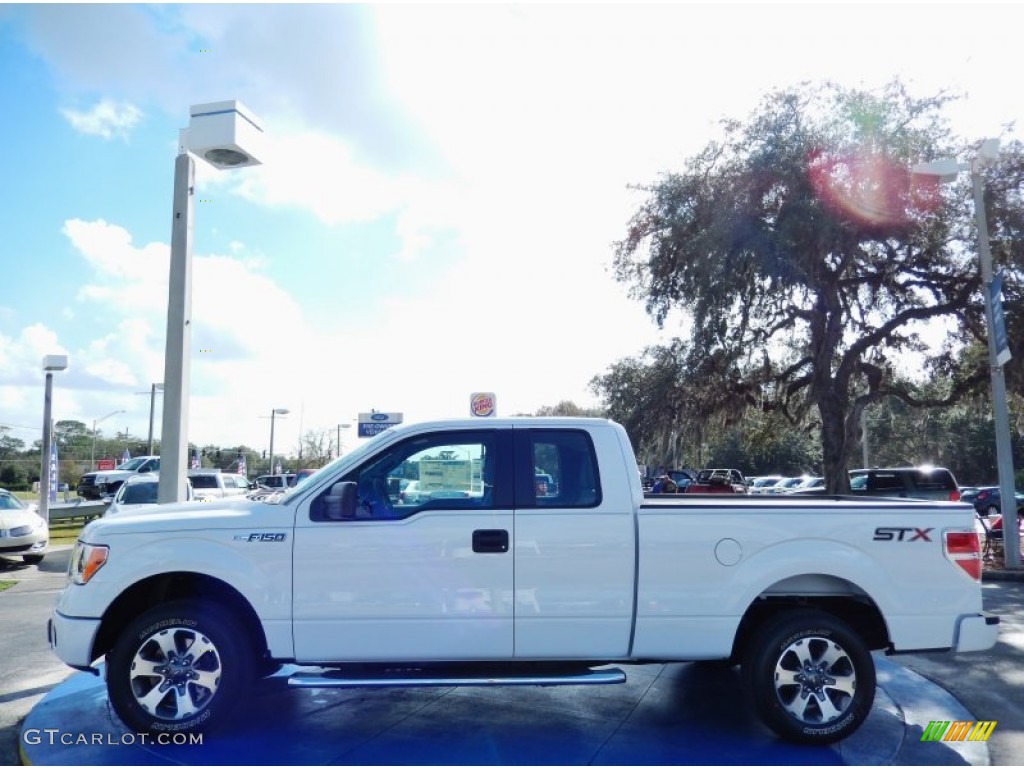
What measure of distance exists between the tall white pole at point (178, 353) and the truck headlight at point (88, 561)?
3.14 meters

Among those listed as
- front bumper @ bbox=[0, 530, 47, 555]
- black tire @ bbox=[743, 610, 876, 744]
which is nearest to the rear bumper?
black tire @ bbox=[743, 610, 876, 744]

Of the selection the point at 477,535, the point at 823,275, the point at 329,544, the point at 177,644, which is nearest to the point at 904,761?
the point at 477,535

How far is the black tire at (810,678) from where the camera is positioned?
5.14 meters

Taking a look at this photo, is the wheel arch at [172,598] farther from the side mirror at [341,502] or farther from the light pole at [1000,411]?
the light pole at [1000,411]

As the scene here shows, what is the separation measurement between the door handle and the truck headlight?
7.59ft

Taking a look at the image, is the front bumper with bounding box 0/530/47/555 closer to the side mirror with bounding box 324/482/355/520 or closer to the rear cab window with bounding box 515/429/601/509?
the side mirror with bounding box 324/482/355/520

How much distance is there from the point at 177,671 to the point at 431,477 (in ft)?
6.40

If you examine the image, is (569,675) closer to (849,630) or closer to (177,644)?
(849,630)

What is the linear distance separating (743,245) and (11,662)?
47.5ft

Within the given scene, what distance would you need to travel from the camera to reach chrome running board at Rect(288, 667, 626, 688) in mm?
4969

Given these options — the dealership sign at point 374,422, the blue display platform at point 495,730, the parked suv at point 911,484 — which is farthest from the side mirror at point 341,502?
the parked suv at point 911,484

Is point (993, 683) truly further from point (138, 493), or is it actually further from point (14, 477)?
point (14, 477)

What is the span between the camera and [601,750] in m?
5.02

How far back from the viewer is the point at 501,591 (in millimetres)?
5133
